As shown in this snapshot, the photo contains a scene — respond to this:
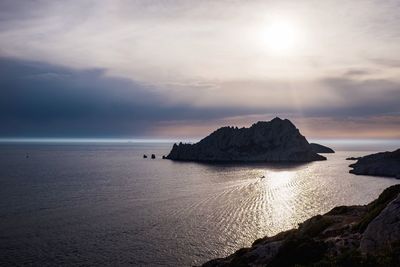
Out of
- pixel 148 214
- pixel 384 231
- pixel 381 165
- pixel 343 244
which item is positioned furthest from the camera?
pixel 381 165

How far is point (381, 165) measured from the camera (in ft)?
573

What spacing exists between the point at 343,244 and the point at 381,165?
529 feet

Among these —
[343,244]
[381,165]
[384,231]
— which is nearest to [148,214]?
[343,244]

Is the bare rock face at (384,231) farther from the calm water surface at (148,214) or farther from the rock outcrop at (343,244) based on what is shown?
the calm water surface at (148,214)

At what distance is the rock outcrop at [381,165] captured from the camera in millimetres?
168250

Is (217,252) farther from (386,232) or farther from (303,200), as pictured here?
(303,200)

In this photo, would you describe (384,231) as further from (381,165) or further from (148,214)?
(381,165)

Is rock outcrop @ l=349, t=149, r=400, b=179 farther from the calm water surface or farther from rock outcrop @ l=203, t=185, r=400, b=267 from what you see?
rock outcrop @ l=203, t=185, r=400, b=267

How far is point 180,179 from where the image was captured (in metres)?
158

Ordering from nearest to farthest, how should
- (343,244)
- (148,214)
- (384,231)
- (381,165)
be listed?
1. (384,231)
2. (343,244)
3. (148,214)
4. (381,165)

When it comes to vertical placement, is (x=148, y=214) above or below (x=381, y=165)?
below

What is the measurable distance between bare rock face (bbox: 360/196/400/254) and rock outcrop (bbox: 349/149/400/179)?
148401mm

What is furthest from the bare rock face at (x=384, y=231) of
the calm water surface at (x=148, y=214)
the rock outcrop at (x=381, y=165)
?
the rock outcrop at (x=381, y=165)

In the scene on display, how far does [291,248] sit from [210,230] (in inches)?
1565
